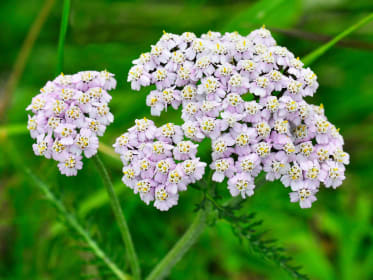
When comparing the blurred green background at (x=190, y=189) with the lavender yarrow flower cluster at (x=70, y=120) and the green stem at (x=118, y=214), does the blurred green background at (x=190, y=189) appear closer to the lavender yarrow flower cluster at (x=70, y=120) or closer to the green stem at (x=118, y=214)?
the green stem at (x=118, y=214)

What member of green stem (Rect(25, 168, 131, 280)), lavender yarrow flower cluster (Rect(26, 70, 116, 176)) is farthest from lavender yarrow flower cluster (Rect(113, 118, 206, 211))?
green stem (Rect(25, 168, 131, 280))

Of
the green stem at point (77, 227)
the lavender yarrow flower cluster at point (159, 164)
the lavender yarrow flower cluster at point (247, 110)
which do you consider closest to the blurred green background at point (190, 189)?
the green stem at point (77, 227)

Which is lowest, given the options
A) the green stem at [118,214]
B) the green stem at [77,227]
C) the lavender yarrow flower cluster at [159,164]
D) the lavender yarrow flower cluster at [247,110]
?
the green stem at [77,227]

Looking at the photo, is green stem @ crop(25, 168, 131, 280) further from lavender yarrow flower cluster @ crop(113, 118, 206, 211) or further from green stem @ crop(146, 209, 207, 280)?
lavender yarrow flower cluster @ crop(113, 118, 206, 211)

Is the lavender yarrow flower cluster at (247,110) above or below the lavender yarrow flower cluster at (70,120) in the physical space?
above

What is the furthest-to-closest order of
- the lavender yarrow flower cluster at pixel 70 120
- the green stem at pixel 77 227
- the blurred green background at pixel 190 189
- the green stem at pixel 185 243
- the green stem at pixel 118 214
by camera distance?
1. the blurred green background at pixel 190 189
2. the green stem at pixel 77 227
3. the green stem at pixel 185 243
4. the green stem at pixel 118 214
5. the lavender yarrow flower cluster at pixel 70 120

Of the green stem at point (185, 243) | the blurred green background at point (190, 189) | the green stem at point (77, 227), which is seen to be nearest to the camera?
the green stem at point (185, 243)

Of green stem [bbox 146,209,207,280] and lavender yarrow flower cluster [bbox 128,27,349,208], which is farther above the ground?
lavender yarrow flower cluster [bbox 128,27,349,208]
